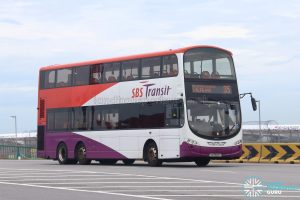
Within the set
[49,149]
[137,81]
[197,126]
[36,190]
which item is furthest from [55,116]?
[36,190]

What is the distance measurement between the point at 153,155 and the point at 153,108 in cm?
187

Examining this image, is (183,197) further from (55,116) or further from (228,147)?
(55,116)

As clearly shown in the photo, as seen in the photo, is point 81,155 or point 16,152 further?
point 16,152

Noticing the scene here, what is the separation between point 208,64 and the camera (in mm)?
29078

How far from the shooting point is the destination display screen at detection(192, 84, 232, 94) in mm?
28594

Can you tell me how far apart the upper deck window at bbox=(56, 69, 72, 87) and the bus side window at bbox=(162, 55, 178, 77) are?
678 centimetres

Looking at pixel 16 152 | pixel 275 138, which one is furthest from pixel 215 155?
pixel 16 152

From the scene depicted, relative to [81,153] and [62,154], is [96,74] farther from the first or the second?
[62,154]

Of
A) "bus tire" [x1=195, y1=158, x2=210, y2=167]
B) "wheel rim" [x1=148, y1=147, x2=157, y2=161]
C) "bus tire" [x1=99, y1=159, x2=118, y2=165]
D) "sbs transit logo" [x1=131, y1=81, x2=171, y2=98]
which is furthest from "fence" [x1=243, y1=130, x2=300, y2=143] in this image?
"sbs transit logo" [x1=131, y1=81, x2=171, y2=98]

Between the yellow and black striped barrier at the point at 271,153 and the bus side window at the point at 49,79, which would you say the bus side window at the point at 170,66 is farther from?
the bus side window at the point at 49,79

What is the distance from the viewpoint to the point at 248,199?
1466 centimetres

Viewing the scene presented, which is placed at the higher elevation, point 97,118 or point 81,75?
point 81,75

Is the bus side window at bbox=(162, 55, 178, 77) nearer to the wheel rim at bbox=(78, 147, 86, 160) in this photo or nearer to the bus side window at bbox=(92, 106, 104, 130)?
the bus side window at bbox=(92, 106, 104, 130)

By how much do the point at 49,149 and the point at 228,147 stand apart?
10410mm
